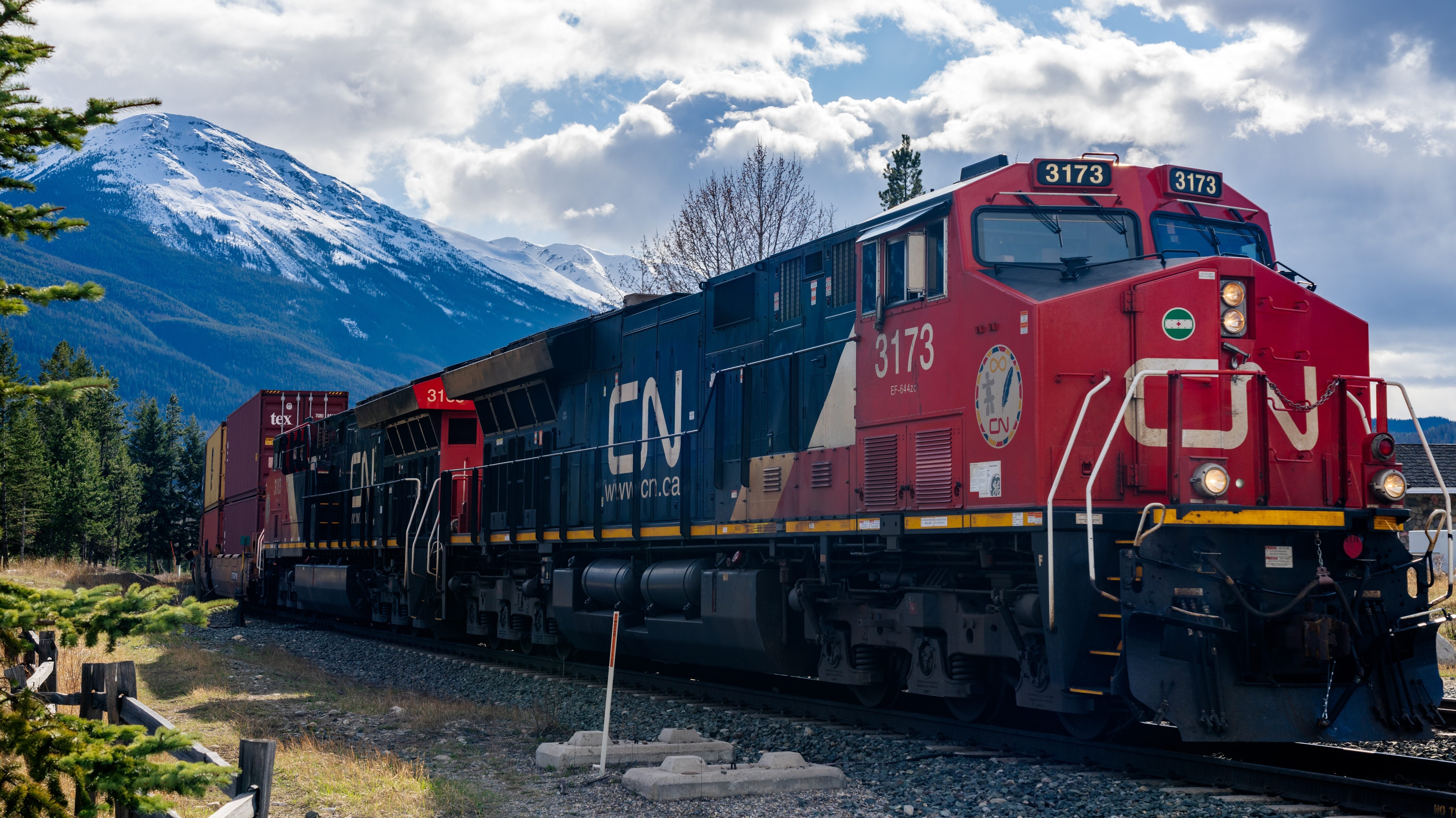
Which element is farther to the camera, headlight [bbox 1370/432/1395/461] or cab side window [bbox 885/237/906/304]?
cab side window [bbox 885/237/906/304]

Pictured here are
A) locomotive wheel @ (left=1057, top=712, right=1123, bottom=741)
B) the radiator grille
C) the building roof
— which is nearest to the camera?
locomotive wheel @ (left=1057, top=712, right=1123, bottom=741)

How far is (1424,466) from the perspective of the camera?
39844mm

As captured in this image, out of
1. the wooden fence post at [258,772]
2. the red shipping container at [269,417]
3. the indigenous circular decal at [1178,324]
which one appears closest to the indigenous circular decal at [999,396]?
the indigenous circular decal at [1178,324]

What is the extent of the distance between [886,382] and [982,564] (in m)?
1.79

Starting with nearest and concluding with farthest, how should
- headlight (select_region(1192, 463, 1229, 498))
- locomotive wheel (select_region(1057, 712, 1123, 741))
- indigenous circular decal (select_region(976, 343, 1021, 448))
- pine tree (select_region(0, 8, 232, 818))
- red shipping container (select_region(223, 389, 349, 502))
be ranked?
pine tree (select_region(0, 8, 232, 818))
headlight (select_region(1192, 463, 1229, 498))
indigenous circular decal (select_region(976, 343, 1021, 448))
locomotive wheel (select_region(1057, 712, 1123, 741))
red shipping container (select_region(223, 389, 349, 502))

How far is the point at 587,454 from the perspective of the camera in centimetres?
1465

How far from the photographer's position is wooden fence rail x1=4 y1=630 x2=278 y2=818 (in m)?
4.87

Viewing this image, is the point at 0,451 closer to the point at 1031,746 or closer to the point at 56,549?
the point at 56,549

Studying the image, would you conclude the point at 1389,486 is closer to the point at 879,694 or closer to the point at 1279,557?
the point at 1279,557

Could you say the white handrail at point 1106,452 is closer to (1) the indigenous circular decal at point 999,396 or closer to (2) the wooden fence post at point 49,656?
(1) the indigenous circular decal at point 999,396

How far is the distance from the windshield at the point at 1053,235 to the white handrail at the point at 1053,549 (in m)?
1.49

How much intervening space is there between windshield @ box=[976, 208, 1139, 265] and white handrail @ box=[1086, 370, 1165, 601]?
51.6 inches

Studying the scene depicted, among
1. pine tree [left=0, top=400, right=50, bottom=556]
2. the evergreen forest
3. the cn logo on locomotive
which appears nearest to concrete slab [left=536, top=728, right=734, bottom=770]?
the cn logo on locomotive

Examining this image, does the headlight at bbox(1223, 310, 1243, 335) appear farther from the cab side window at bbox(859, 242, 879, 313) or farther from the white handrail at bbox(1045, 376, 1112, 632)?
the cab side window at bbox(859, 242, 879, 313)
